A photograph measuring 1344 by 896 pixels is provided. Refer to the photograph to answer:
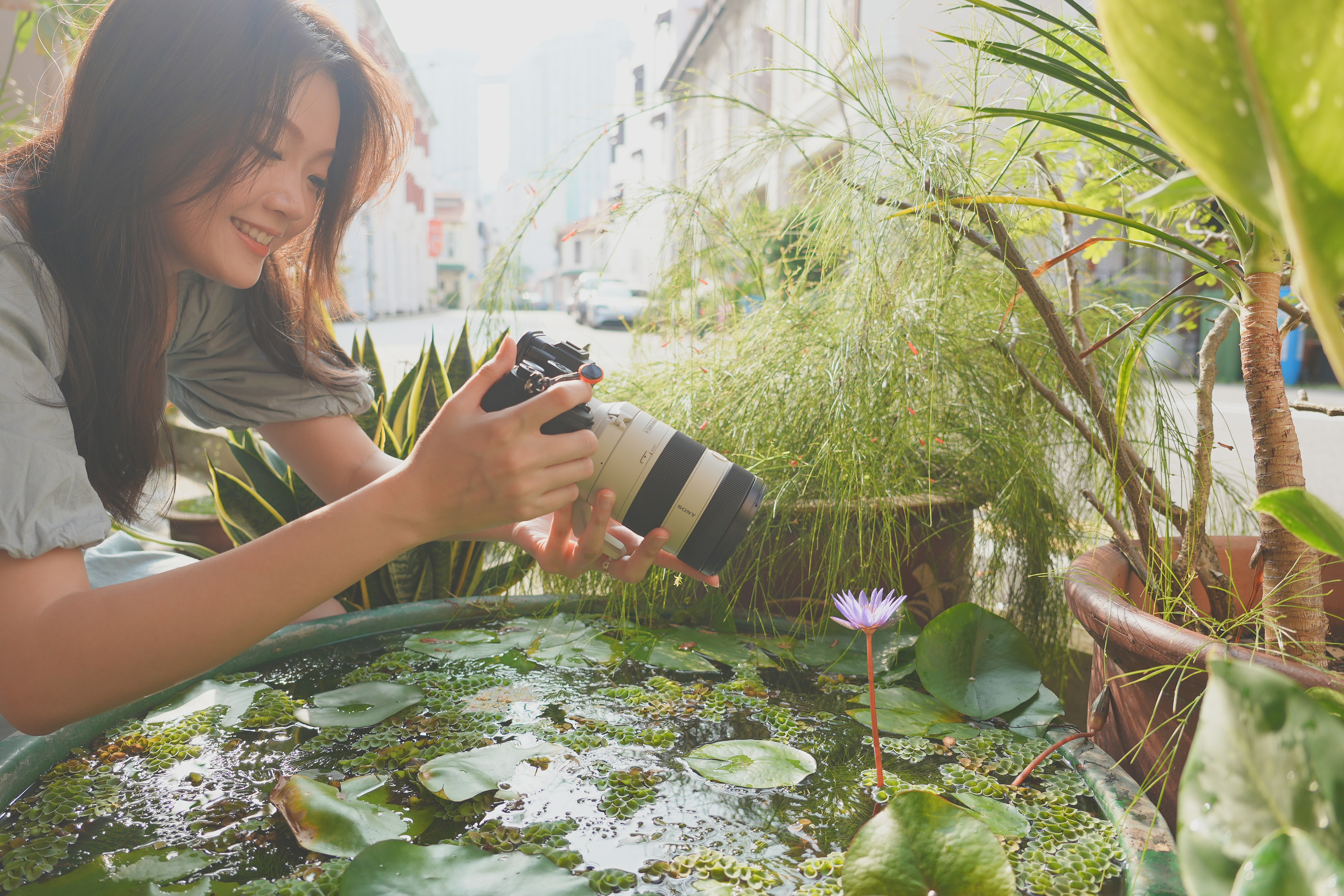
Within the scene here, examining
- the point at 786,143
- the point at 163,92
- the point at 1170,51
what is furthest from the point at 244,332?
the point at 1170,51

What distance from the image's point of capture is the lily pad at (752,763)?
673 mm


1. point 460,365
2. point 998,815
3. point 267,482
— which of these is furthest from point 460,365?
point 998,815

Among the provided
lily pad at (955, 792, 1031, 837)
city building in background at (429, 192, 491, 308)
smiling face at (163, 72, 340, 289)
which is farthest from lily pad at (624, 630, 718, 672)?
city building in background at (429, 192, 491, 308)

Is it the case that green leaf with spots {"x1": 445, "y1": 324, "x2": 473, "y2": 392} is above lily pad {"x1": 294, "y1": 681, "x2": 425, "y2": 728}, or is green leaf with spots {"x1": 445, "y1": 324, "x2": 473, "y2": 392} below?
above

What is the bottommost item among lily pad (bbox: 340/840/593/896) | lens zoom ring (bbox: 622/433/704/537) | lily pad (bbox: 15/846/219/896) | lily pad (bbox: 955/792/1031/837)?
lily pad (bbox: 955/792/1031/837)

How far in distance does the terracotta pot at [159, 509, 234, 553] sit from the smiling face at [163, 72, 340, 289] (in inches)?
47.1

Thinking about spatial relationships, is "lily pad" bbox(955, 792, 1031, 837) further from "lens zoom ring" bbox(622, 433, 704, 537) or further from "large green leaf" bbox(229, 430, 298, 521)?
"large green leaf" bbox(229, 430, 298, 521)

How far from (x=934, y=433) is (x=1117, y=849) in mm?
616

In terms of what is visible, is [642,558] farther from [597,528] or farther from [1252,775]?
[1252,775]

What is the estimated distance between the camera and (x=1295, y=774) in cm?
30

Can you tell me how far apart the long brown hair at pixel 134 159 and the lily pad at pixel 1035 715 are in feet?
2.96

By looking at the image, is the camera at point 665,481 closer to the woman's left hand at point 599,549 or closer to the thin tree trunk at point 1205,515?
the woman's left hand at point 599,549

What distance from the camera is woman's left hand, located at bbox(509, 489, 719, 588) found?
82cm

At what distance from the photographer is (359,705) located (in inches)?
31.9
